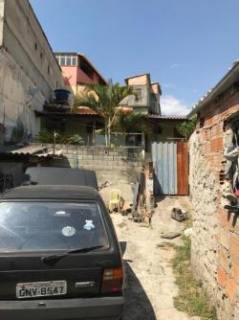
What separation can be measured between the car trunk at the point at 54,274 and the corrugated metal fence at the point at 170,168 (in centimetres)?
1044

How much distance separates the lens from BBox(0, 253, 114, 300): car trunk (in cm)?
350

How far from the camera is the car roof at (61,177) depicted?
9289mm

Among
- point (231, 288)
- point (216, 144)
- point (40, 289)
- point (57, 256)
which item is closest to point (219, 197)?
point (216, 144)

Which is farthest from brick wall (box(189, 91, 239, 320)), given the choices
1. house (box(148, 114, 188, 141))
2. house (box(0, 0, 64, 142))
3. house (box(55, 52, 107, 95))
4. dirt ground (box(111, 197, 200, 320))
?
house (box(55, 52, 107, 95))

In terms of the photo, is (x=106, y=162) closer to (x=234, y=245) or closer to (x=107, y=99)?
(x=107, y=99)

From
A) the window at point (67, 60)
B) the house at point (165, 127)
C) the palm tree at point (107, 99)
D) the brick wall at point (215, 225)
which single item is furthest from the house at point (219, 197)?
the window at point (67, 60)

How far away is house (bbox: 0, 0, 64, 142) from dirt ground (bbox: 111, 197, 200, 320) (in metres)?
7.84

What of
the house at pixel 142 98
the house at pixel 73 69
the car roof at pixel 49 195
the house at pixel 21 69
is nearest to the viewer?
the car roof at pixel 49 195

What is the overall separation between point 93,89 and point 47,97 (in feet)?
23.7

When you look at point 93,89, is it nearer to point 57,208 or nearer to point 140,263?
point 140,263

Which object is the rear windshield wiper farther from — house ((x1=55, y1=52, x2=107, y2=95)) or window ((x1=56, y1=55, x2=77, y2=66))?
window ((x1=56, y1=55, x2=77, y2=66))

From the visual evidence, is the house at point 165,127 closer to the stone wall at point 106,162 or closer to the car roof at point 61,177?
the stone wall at point 106,162

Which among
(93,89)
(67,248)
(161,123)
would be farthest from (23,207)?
(161,123)

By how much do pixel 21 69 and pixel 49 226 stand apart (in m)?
17.0
